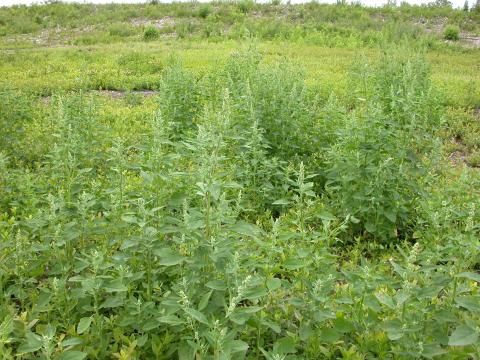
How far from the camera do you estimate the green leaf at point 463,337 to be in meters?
2.38

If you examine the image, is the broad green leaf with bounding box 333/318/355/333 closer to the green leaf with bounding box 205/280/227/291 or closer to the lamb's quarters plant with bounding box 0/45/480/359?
the lamb's quarters plant with bounding box 0/45/480/359

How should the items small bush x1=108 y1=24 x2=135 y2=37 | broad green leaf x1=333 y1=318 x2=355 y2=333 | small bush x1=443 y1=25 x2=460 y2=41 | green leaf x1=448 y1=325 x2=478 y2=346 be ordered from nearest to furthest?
1. green leaf x1=448 y1=325 x2=478 y2=346
2. broad green leaf x1=333 y1=318 x2=355 y2=333
3. small bush x1=443 y1=25 x2=460 y2=41
4. small bush x1=108 y1=24 x2=135 y2=37

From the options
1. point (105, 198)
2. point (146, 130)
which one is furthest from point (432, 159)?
point (146, 130)

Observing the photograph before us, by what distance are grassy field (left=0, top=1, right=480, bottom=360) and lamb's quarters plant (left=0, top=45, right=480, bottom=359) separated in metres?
0.02

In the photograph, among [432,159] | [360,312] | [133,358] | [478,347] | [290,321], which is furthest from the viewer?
[432,159]

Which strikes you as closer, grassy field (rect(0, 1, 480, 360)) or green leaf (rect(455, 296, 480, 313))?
green leaf (rect(455, 296, 480, 313))

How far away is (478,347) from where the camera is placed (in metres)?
2.64

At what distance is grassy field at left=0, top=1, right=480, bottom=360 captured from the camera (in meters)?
2.85

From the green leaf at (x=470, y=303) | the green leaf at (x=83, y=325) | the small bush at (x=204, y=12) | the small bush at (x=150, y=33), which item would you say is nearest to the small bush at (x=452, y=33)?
the small bush at (x=204, y=12)

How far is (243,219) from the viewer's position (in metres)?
5.22

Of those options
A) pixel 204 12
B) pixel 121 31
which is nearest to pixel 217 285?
pixel 121 31

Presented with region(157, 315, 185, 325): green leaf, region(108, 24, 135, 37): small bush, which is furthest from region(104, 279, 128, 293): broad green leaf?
region(108, 24, 135, 37): small bush

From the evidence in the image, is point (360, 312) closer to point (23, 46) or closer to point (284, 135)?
Result: point (284, 135)

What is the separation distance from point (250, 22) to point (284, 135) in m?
15.6
